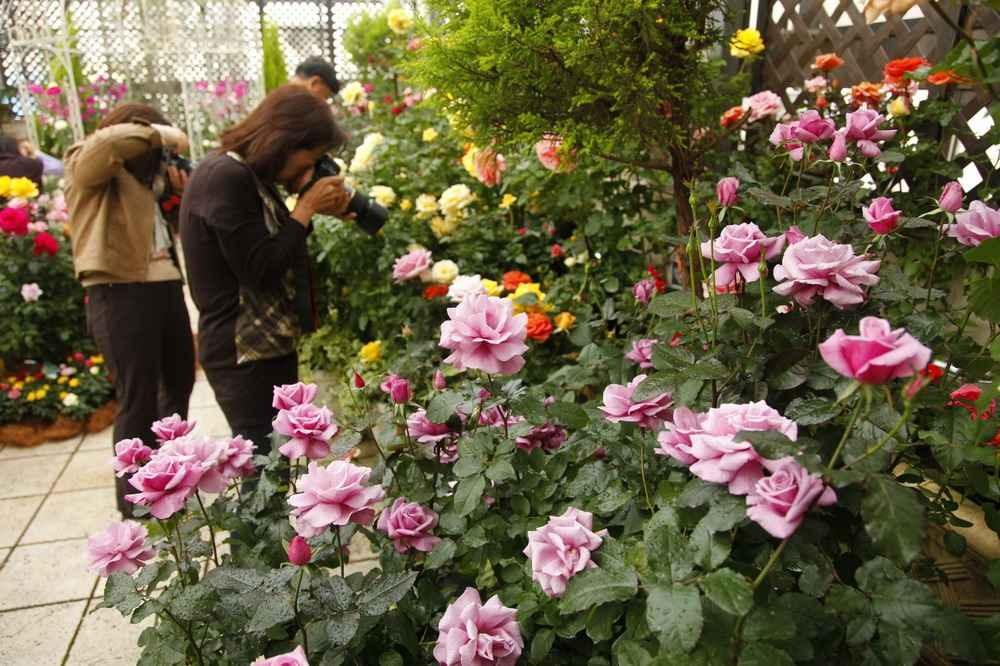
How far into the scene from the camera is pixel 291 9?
35.2 feet

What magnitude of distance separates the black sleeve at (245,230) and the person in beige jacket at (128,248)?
584mm

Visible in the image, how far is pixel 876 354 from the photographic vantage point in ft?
1.81

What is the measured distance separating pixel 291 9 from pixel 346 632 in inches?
454

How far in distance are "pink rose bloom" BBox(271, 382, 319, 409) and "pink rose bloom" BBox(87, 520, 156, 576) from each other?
0.28 meters

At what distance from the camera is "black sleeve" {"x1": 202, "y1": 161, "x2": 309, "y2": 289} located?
1.88 m

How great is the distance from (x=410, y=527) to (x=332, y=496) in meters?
0.20

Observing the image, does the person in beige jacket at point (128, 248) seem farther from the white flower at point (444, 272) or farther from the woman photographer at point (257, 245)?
the white flower at point (444, 272)

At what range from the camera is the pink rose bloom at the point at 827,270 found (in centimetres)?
77

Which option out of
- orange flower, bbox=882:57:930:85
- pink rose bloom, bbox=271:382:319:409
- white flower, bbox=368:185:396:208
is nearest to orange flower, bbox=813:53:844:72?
orange flower, bbox=882:57:930:85

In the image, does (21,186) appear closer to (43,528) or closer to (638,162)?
(43,528)

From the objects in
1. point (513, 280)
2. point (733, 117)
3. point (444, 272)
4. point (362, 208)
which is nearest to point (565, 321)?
point (513, 280)

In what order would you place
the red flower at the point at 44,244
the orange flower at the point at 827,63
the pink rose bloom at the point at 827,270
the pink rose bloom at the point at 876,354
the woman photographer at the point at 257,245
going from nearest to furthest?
the pink rose bloom at the point at 876,354 → the pink rose bloom at the point at 827,270 → the woman photographer at the point at 257,245 → the orange flower at the point at 827,63 → the red flower at the point at 44,244

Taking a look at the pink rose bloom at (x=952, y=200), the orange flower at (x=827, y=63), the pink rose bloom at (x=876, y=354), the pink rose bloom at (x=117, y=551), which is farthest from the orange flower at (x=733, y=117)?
the pink rose bloom at (x=117, y=551)

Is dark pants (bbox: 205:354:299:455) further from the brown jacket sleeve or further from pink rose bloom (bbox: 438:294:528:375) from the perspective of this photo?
pink rose bloom (bbox: 438:294:528:375)
